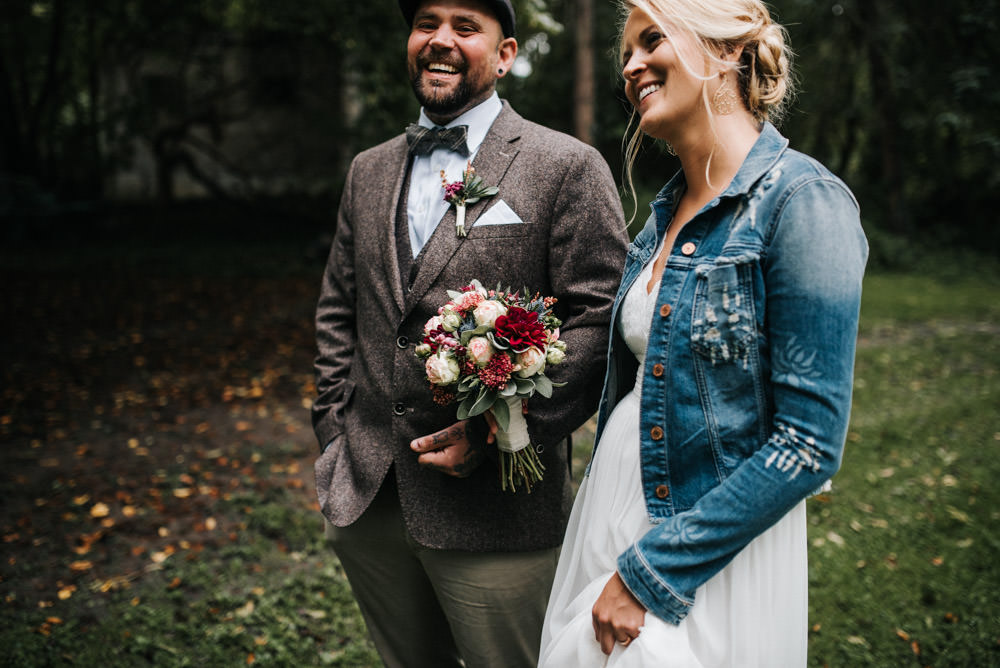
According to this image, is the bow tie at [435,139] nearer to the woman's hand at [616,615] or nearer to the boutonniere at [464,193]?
the boutonniere at [464,193]

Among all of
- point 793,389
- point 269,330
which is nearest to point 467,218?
point 793,389

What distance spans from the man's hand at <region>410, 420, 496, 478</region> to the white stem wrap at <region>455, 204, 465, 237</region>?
608 millimetres

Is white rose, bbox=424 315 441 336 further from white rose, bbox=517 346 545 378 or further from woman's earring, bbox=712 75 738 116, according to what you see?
woman's earring, bbox=712 75 738 116

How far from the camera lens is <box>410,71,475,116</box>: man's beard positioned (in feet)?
8.29

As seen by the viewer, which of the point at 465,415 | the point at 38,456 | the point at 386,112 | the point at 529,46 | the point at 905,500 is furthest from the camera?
the point at 529,46

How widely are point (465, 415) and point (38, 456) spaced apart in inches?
223

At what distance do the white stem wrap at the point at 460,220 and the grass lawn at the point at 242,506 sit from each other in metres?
2.43

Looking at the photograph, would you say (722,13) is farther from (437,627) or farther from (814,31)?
(814,31)

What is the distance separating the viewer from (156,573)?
4504 millimetres

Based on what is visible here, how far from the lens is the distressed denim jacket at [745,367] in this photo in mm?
1506

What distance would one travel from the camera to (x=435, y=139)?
8.53ft

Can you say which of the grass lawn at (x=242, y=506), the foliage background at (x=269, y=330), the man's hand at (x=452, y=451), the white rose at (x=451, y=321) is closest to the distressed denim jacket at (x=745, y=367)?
the white rose at (x=451, y=321)

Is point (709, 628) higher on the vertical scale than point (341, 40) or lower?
lower

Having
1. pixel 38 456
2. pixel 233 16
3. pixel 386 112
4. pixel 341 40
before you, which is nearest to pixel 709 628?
pixel 38 456
